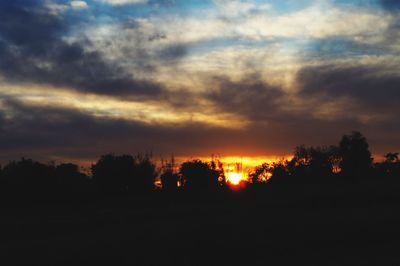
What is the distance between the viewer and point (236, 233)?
34.4m

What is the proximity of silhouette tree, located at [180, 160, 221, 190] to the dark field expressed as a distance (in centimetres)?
5023

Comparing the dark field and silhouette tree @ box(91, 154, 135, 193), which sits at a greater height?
silhouette tree @ box(91, 154, 135, 193)

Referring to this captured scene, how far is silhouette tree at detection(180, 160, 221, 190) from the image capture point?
109 metres

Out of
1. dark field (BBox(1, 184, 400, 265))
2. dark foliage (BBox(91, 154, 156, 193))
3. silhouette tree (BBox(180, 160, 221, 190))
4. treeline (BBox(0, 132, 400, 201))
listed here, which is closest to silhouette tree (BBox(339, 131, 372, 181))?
treeline (BBox(0, 132, 400, 201))

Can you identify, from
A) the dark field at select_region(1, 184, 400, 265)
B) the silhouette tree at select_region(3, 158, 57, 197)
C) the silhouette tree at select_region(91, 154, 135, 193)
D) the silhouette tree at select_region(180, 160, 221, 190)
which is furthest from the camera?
the silhouette tree at select_region(180, 160, 221, 190)

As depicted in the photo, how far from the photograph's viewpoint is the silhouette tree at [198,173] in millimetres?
108562

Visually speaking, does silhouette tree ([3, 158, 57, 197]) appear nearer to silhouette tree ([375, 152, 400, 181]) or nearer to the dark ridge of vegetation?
the dark ridge of vegetation

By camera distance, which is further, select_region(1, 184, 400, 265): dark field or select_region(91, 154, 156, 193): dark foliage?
select_region(91, 154, 156, 193): dark foliage

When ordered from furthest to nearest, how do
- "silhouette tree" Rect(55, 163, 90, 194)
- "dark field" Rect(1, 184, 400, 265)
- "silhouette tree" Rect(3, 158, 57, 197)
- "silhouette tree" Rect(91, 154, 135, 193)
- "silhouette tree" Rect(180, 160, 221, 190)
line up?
"silhouette tree" Rect(180, 160, 221, 190) < "silhouette tree" Rect(91, 154, 135, 193) < "silhouette tree" Rect(55, 163, 90, 194) < "silhouette tree" Rect(3, 158, 57, 197) < "dark field" Rect(1, 184, 400, 265)

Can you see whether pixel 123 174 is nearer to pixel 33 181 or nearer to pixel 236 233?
pixel 33 181

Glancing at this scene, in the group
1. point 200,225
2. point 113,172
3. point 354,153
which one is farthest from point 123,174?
point 200,225

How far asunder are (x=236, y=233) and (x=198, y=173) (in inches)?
3028

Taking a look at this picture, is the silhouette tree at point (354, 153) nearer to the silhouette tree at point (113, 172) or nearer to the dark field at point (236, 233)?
the silhouette tree at point (113, 172)

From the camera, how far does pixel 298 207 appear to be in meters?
48.5
